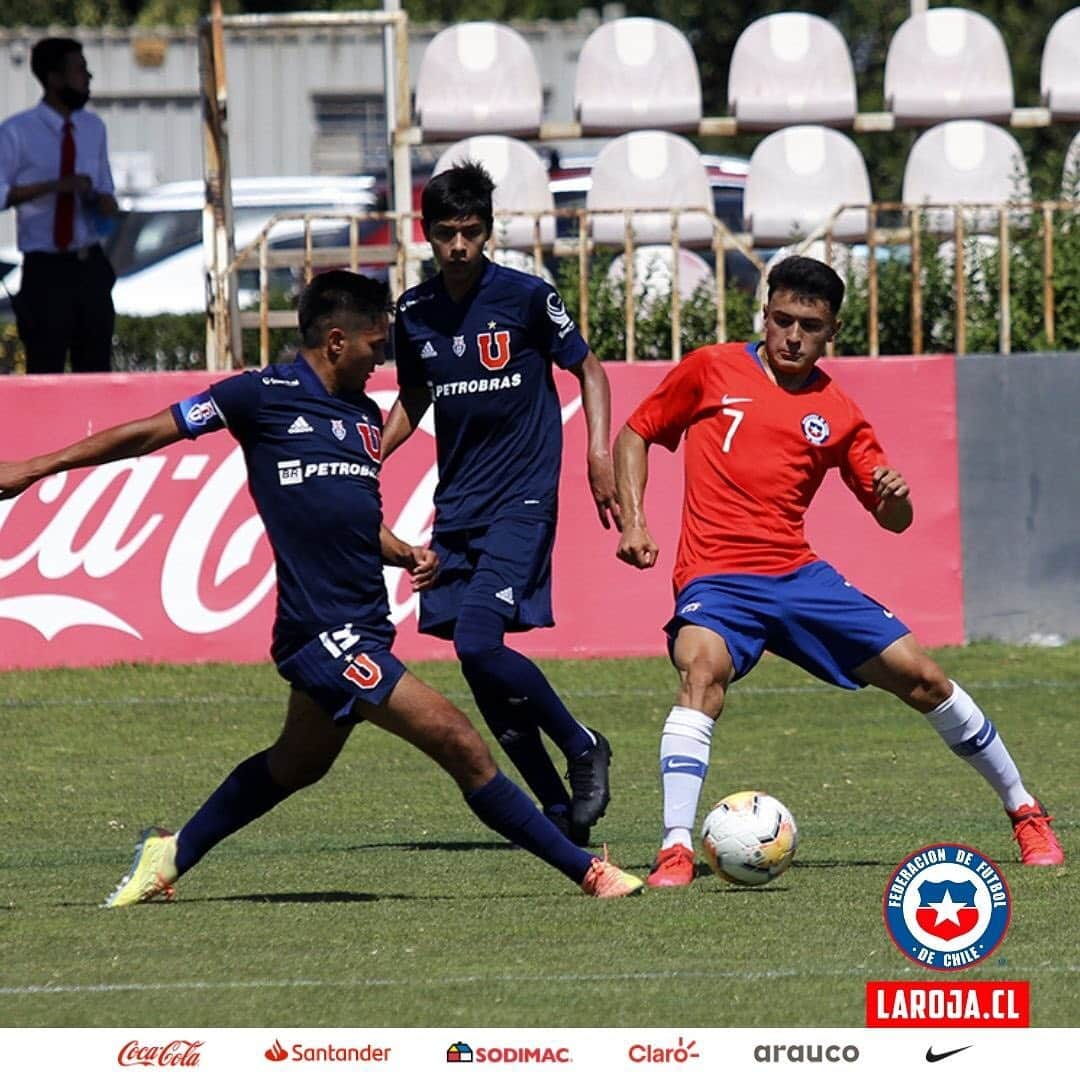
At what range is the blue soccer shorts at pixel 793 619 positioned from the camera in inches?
296

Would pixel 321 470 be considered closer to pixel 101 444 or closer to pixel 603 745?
pixel 101 444

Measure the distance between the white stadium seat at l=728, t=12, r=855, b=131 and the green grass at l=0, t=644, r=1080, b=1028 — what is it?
20.0ft

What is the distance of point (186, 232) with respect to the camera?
25.1 meters

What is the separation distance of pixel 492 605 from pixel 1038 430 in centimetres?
620

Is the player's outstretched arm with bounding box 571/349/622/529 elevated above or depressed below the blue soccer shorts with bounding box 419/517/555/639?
above

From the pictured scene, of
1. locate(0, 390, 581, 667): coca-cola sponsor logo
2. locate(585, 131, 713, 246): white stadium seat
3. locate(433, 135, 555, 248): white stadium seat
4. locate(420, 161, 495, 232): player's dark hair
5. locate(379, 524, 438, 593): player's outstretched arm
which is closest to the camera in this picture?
locate(379, 524, 438, 593): player's outstretched arm

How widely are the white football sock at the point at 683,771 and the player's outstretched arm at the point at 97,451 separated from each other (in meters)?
1.72

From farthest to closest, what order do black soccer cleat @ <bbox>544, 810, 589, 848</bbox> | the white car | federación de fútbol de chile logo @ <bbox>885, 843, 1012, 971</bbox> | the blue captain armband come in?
1. the white car
2. black soccer cleat @ <bbox>544, 810, 589, 848</bbox>
3. the blue captain armband
4. federación de fútbol de chile logo @ <bbox>885, 843, 1012, 971</bbox>

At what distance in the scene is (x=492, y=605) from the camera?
821 cm

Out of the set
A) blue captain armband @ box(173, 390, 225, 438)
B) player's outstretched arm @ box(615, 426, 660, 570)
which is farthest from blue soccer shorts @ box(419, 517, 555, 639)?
blue captain armband @ box(173, 390, 225, 438)

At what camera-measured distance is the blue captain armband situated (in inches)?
269

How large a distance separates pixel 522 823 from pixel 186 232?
18807mm
